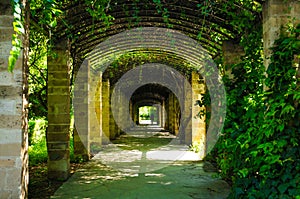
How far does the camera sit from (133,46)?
27.8ft

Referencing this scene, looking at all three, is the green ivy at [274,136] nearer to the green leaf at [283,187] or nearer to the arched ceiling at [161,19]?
the green leaf at [283,187]

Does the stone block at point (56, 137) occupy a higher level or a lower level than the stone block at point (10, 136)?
lower

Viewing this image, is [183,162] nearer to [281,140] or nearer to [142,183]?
[142,183]

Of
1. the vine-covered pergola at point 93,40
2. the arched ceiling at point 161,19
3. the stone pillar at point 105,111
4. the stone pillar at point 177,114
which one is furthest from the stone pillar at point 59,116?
the stone pillar at point 177,114

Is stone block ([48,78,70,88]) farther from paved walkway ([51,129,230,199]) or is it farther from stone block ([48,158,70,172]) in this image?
paved walkway ([51,129,230,199])

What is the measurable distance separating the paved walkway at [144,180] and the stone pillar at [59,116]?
1.25ft

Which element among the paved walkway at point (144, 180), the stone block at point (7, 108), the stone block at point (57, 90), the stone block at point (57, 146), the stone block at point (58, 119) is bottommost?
the paved walkway at point (144, 180)

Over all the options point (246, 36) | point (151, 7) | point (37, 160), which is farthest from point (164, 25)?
point (37, 160)

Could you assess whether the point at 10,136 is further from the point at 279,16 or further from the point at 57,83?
the point at 57,83

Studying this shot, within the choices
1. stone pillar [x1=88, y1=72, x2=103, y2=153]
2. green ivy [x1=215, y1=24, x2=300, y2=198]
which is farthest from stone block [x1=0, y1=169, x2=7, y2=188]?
stone pillar [x1=88, y1=72, x2=103, y2=153]

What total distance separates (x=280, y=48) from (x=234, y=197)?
1724 mm

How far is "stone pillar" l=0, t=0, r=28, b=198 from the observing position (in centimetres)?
319

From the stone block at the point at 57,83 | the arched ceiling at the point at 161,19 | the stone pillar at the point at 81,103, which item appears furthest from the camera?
the stone pillar at the point at 81,103

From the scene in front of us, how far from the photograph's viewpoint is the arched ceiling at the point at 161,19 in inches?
208
